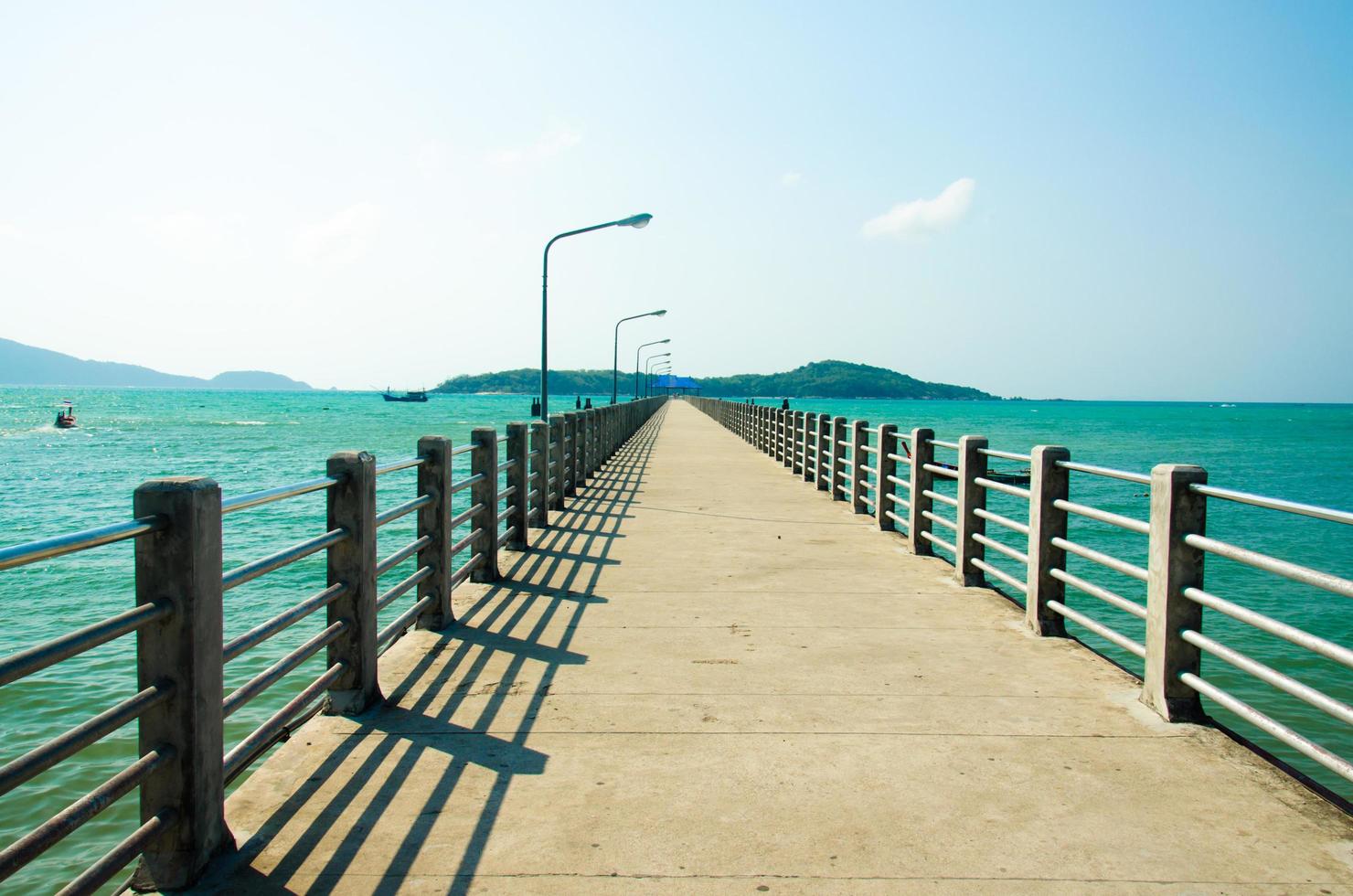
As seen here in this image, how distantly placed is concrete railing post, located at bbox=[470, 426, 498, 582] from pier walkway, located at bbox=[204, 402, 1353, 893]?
0.93 m

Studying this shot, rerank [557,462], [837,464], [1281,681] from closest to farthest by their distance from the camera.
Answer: [1281,681]
[557,462]
[837,464]

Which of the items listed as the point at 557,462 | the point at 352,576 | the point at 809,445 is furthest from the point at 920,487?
the point at 809,445

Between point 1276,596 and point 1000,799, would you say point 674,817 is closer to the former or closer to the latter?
point 1000,799

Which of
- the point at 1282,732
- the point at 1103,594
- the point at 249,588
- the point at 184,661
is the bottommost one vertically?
the point at 249,588

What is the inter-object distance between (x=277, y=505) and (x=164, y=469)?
64.9 ft

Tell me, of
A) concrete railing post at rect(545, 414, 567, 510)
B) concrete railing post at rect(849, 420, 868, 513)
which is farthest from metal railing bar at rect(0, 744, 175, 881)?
concrete railing post at rect(849, 420, 868, 513)

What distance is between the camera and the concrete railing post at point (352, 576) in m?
4.83

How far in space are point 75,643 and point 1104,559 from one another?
5365 mm

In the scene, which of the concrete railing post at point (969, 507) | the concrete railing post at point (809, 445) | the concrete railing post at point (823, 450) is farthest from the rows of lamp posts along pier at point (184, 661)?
the concrete railing post at point (809, 445)

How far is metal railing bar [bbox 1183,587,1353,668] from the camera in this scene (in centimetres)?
388

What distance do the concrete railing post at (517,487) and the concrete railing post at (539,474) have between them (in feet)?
5.30

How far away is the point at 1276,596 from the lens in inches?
701

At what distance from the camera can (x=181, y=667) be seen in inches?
126

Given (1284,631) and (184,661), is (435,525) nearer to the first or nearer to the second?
(184,661)
